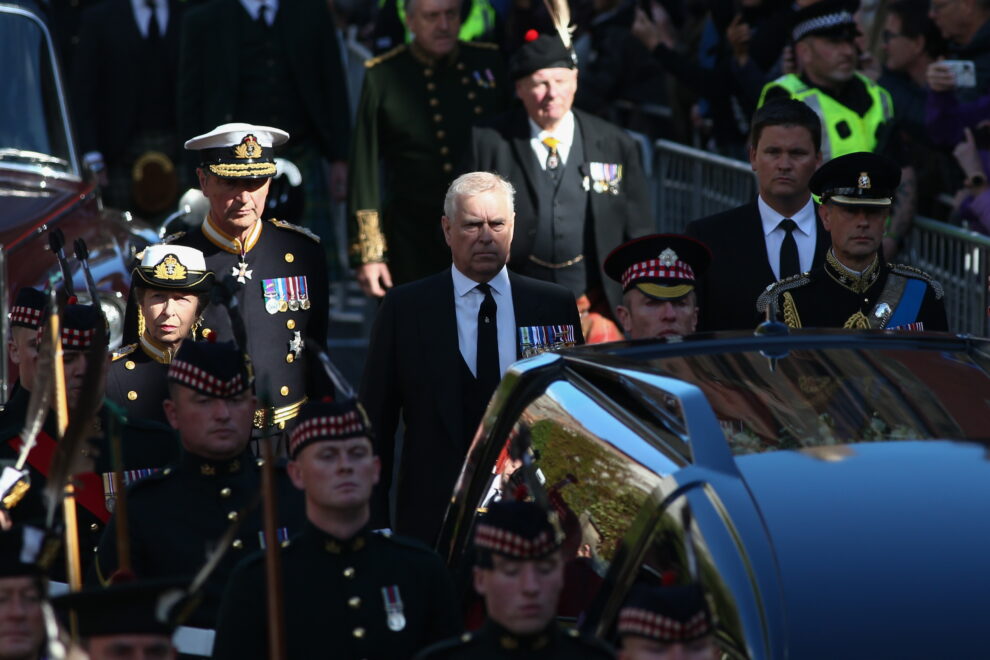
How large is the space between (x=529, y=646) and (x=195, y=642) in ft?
4.55

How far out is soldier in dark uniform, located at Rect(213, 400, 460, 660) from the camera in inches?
198

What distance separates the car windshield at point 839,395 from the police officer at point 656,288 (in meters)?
1.46

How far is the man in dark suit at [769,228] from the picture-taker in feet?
24.3

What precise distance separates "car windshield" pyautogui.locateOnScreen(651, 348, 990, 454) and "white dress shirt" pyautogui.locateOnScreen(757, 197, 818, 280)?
225 cm

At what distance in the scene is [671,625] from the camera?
4.05 meters

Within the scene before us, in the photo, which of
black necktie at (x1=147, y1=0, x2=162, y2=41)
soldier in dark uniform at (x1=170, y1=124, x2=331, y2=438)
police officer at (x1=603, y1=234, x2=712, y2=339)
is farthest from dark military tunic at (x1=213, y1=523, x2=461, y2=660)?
black necktie at (x1=147, y1=0, x2=162, y2=41)

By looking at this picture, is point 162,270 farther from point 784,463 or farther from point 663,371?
point 784,463

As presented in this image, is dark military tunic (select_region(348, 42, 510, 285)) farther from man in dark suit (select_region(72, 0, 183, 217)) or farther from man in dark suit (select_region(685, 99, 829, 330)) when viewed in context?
man in dark suit (select_region(72, 0, 183, 217))

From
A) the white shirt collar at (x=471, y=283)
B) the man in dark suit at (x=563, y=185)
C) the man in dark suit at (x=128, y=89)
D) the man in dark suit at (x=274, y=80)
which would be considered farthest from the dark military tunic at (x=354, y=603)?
the man in dark suit at (x=128, y=89)

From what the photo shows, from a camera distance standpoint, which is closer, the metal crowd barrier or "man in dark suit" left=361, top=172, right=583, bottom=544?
"man in dark suit" left=361, top=172, right=583, bottom=544

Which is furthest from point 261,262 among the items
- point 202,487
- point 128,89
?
point 128,89

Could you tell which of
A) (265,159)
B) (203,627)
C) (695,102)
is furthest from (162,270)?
(695,102)

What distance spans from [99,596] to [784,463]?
1.47 metres

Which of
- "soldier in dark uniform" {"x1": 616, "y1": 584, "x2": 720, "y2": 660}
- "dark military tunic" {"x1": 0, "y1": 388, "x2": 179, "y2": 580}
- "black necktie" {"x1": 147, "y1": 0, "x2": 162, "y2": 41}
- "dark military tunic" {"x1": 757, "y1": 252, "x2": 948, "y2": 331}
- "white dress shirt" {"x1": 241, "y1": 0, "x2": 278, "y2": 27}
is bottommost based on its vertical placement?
"soldier in dark uniform" {"x1": 616, "y1": 584, "x2": 720, "y2": 660}
